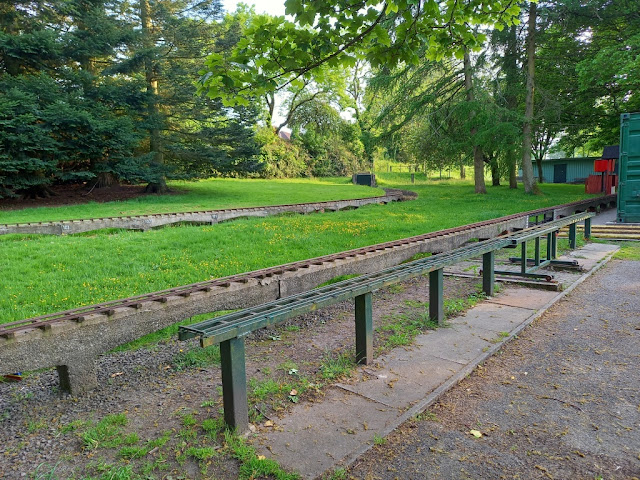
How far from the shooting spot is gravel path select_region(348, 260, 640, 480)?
270 centimetres

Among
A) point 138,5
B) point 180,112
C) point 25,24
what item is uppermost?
point 138,5

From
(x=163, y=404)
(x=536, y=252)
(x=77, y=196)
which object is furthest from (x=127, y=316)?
(x=77, y=196)

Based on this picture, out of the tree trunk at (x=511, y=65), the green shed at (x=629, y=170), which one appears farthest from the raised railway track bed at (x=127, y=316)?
the tree trunk at (x=511, y=65)

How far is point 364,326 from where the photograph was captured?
415 cm

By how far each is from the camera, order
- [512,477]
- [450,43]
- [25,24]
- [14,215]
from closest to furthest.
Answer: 1. [512,477]
2. [450,43]
3. [14,215]
4. [25,24]

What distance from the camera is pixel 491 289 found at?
256 inches

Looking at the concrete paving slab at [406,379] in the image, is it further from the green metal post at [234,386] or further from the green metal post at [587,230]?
the green metal post at [587,230]

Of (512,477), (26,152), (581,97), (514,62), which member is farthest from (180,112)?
(512,477)

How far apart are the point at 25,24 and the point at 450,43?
24647 millimetres

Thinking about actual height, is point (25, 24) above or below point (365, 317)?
above

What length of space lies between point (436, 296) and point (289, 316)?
2388mm

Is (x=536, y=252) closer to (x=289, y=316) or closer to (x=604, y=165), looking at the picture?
(x=289, y=316)

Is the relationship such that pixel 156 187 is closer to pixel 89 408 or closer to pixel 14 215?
pixel 14 215

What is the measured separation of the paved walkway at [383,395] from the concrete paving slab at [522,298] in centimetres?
27
